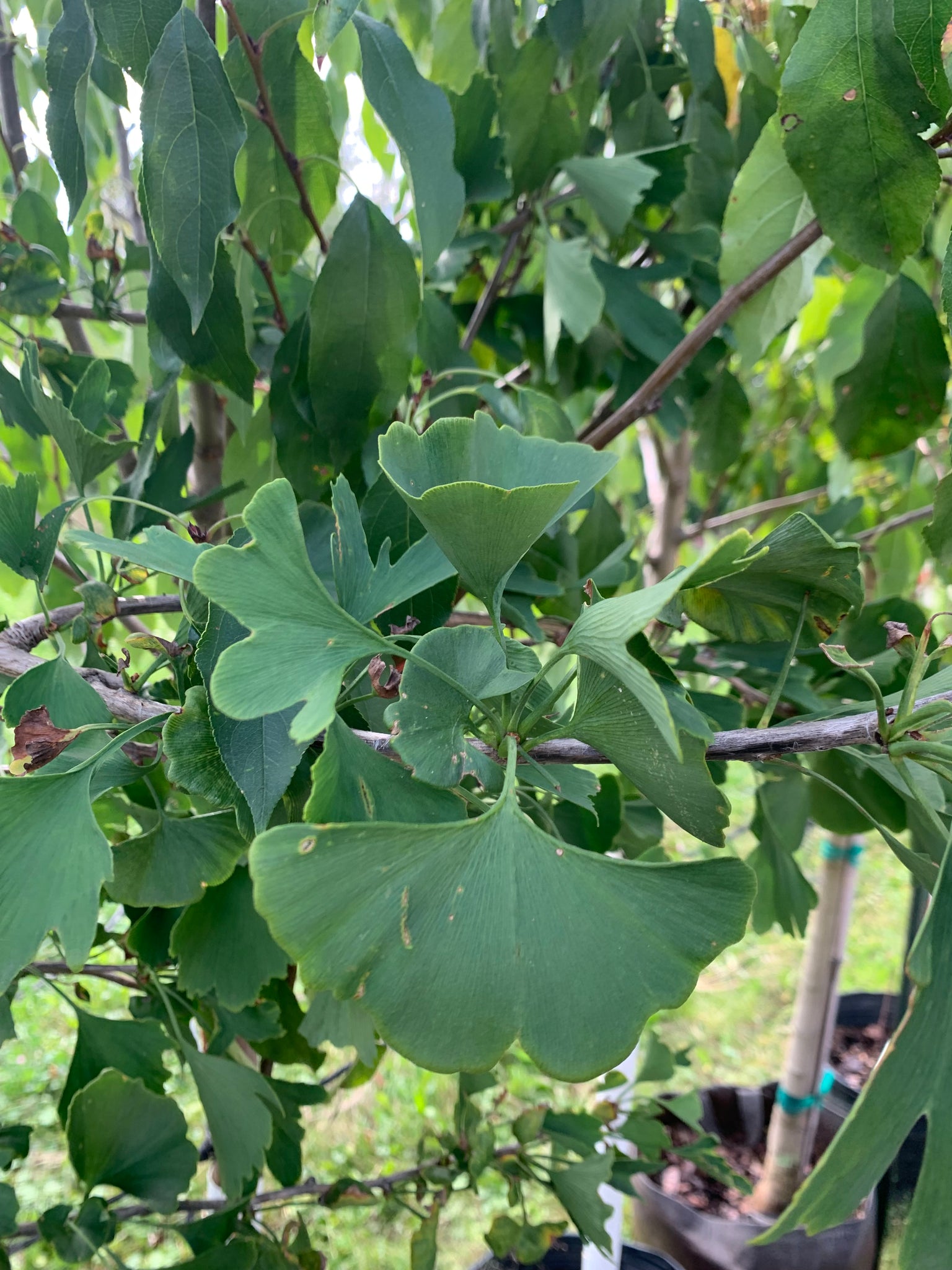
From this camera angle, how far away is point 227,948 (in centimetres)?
44

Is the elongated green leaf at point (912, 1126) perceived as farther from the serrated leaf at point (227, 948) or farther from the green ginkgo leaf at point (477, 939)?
the serrated leaf at point (227, 948)

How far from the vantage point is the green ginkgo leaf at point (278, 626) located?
0.79 ft

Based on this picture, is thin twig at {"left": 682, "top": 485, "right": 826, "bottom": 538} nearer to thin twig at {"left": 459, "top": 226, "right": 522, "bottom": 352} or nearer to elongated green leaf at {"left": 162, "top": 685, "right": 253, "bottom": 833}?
thin twig at {"left": 459, "top": 226, "right": 522, "bottom": 352}

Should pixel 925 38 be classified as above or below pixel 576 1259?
above

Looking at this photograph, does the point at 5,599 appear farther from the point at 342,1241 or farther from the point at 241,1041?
the point at 342,1241

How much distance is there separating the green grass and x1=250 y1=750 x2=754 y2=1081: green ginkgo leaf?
58 centimetres

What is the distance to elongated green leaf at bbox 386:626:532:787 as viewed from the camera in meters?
0.28

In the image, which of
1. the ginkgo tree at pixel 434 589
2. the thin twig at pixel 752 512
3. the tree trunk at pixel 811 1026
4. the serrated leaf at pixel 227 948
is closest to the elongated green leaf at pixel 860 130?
the ginkgo tree at pixel 434 589

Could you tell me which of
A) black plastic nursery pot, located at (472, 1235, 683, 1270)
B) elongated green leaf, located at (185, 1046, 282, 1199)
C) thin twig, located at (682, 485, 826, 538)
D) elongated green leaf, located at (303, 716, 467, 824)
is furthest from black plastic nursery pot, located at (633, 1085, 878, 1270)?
elongated green leaf, located at (303, 716, 467, 824)

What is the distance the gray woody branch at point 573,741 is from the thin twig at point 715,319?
0.80 feet

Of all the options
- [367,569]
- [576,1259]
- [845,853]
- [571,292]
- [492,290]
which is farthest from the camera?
[845,853]

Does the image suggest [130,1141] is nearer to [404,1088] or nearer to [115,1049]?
[115,1049]

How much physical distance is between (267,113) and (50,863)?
1.34 ft

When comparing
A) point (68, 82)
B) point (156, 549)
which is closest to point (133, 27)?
point (68, 82)
